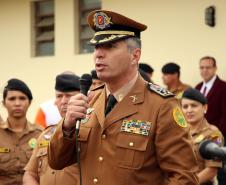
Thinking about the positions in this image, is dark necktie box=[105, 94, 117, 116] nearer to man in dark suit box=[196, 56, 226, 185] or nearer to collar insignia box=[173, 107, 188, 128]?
collar insignia box=[173, 107, 188, 128]

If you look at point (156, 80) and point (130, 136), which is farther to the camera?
point (156, 80)

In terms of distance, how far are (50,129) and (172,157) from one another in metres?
1.88

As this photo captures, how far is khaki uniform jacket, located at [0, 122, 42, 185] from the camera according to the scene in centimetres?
504

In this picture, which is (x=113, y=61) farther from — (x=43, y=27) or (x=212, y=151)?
(x=43, y=27)

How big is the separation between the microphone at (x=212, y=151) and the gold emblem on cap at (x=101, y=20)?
0.96m

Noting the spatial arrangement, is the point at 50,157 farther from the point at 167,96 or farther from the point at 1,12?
the point at 1,12

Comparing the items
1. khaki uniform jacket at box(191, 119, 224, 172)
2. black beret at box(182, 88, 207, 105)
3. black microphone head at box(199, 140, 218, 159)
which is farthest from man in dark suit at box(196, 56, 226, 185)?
black microphone head at box(199, 140, 218, 159)

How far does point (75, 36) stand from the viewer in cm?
1047

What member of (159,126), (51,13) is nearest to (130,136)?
(159,126)

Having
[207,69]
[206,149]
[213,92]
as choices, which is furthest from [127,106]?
[207,69]

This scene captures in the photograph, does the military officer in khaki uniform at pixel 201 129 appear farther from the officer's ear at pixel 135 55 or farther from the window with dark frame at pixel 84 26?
the window with dark frame at pixel 84 26

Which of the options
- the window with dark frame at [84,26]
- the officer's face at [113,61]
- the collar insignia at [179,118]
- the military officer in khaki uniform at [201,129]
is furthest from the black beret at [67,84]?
the window with dark frame at [84,26]

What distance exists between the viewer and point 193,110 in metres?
5.61

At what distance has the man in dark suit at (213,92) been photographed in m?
7.67
